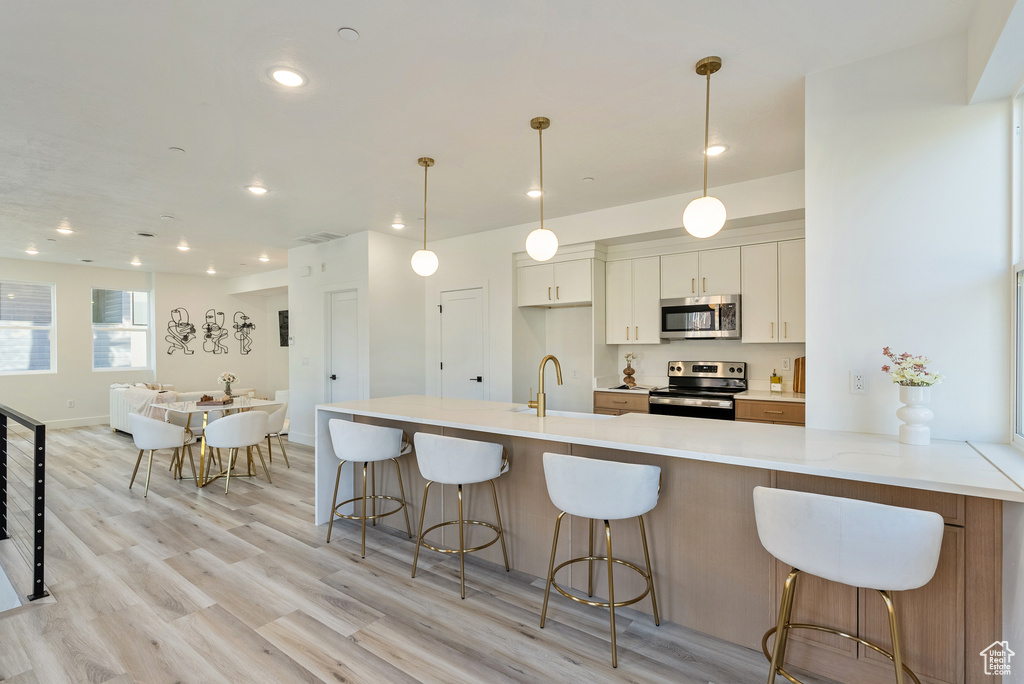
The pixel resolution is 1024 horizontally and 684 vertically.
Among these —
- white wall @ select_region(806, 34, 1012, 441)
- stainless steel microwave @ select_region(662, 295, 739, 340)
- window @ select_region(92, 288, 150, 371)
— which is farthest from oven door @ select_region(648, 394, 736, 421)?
window @ select_region(92, 288, 150, 371)

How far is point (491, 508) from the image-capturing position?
289 centimetres

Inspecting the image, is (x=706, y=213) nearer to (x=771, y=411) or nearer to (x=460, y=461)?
(x=460, y=461)

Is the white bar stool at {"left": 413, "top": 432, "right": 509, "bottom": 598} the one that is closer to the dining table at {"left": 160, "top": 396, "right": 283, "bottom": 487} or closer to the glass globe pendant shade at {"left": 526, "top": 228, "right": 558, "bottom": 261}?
the glass globe pendant shade at {"left": 526, "top": 228, "right": 558, "bottom": 261}

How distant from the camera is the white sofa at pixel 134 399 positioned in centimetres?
601

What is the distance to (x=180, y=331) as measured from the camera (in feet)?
28.3

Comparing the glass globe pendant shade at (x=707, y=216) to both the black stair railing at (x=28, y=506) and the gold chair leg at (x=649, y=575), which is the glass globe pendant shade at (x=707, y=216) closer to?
the gold chair leg at (x=649, y=575)

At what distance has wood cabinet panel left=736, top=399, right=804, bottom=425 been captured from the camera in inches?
151

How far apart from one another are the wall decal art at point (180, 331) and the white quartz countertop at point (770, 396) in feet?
29.3

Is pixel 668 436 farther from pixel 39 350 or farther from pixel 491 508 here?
pixel 39 350

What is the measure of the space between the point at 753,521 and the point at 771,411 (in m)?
2.22

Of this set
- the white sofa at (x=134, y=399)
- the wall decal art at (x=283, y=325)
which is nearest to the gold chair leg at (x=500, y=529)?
the white sofa at (x=134, y=399)

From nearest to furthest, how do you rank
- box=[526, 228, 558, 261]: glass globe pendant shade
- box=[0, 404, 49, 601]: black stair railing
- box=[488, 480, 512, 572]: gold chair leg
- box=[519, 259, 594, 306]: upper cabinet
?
1. box=[0, 404, 49, 601]: black stair railing
2. box=[488, 480, 512, 572]: gold chair leg
3. box=[526, 228, 558, 261]: glass globe pendant shade
4. box=[519, 259, 594, 306]: upper cabinet

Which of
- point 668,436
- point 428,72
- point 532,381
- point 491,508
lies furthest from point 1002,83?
point 532,381

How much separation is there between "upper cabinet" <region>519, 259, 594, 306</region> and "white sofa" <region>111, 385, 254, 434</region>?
4.38 metres
